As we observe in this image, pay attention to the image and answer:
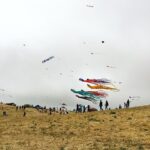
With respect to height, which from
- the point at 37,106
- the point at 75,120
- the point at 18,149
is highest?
the point at 37,106

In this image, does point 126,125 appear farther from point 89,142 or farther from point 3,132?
point 3,132

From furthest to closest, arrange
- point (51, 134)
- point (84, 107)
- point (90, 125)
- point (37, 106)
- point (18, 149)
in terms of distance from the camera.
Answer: point (37, 106) < point (84, 107) < point (90, 125) < point (51, 134) < point (18, 149)

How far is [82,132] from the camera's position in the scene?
183 ft

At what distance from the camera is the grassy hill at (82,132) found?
48.5 meters

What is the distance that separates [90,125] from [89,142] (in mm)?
10657

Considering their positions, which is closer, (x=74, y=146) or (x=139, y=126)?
(x=74, y=146)

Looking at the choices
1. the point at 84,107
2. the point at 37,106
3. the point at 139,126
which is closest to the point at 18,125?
the point at 139,126

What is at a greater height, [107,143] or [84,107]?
[84,107]

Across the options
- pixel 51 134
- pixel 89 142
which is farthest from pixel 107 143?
pixel 51 134

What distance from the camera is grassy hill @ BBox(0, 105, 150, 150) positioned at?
48469 mm

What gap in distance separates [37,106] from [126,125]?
130 metres

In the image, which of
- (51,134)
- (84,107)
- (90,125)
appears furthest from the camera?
(84,107)

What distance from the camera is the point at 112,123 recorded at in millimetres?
60531

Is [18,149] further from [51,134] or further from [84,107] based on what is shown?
[84,107]
